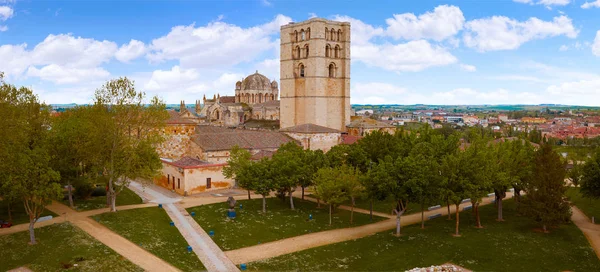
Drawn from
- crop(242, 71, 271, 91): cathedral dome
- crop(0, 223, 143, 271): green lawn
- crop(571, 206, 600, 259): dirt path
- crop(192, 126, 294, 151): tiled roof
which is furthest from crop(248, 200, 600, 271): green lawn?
crop(242, 71, 271, 91): cathedral dome

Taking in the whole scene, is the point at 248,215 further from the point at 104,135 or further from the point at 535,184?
the point at 535,184

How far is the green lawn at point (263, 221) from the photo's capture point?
35.8m

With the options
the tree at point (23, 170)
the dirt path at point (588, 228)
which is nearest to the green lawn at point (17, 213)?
the tree at point (23, 170)

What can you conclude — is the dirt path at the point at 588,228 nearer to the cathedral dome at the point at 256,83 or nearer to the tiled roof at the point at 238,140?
the tiled roof at the point at 238,140

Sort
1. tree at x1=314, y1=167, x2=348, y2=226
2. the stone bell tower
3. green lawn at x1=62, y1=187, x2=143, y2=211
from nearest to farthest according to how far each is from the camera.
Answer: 1. tree at x1=314, y1=167, x2=348, y2=226
2. green lawn at x1=62, y1=187, x2=143, y2=211
3. the stone bell tower

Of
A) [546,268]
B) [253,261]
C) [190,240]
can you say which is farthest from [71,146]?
[546,268]

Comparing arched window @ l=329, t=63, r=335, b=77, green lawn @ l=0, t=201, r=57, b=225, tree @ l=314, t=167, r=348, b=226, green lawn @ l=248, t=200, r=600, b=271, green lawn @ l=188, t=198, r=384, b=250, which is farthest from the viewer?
arched window @ l=329, t=63, r=335, b=77

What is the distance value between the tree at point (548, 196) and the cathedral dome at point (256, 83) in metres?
86.8

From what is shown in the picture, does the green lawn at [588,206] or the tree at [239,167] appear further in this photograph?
the green lawn at [588,206]

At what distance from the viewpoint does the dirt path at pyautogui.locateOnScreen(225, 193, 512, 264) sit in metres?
32.3

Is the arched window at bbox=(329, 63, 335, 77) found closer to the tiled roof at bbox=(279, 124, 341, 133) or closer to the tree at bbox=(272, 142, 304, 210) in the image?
the tiled roof at bbox=(279, 124, 341, 133)

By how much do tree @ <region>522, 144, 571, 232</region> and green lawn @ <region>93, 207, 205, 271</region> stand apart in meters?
25.4

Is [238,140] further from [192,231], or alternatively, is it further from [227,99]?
[227,99]

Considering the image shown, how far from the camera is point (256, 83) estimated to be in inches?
4660
